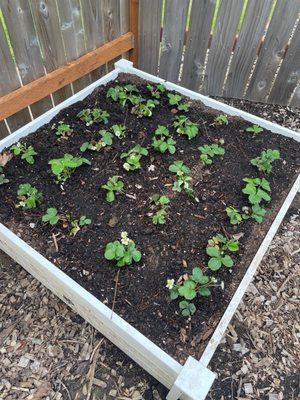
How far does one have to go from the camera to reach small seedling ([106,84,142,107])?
7.75ft

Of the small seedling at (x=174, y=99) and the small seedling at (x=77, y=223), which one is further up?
the small seedling at (x=174, y=99)

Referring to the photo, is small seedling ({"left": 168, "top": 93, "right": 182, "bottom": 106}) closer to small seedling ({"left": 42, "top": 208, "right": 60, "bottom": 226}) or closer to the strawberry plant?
the strawberry plant

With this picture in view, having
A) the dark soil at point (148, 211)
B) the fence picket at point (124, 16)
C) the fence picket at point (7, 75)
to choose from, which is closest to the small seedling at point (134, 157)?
the dark soil at point (148, 211)

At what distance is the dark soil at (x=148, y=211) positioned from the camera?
152cm

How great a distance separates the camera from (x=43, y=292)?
6.64 ft

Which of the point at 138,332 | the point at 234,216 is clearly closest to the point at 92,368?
the point at 138,332

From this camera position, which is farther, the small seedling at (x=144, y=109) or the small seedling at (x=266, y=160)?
the small seedling at (x=144, y=109)

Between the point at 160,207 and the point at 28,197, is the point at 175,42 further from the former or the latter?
the point at 28,197

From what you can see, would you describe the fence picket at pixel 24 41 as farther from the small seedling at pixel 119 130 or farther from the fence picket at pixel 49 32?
the small seedling at pixel 119 130

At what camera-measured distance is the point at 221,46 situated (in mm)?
2883

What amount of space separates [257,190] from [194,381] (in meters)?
1.13

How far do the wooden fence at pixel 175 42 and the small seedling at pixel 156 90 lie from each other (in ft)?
2.12

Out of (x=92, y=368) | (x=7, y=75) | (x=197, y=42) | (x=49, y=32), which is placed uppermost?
(x=49, y=32)

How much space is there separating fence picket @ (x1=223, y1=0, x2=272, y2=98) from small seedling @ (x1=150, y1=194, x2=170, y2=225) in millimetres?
1805
